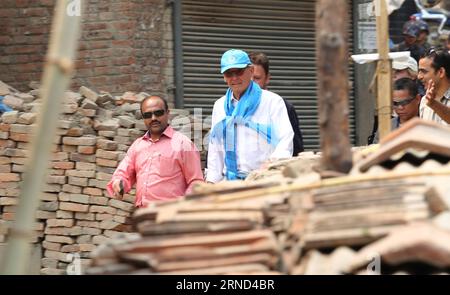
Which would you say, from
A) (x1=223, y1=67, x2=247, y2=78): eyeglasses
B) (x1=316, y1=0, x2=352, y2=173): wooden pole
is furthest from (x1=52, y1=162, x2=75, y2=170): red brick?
(x1=316, y1=0, x2=352, y2=173): wooden pole

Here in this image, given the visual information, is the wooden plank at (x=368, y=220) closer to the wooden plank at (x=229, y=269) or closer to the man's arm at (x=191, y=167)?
the wooden plank at (x=229, y=269)

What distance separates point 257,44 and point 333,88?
7.84 metres

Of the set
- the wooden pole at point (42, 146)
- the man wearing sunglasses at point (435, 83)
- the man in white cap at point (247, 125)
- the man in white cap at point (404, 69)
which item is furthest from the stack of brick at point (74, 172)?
the wooden pole at point (42, 146)

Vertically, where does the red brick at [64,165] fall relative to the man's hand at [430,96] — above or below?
below

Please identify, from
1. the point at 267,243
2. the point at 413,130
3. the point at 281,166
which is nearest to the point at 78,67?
the point at 281,166

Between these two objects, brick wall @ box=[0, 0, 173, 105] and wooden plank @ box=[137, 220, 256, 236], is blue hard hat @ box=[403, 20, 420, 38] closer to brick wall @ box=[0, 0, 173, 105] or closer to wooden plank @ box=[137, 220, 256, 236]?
brick wall @ box=[0, 0, 173, 105]

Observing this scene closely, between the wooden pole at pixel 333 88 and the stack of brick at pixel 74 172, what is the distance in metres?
5.26

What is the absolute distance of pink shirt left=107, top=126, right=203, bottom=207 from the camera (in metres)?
9.14

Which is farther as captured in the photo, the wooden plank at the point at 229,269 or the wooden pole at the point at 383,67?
the wooden pole at the point at 383,67

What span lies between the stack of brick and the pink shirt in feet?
5.10

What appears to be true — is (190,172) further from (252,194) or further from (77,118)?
(252,194)

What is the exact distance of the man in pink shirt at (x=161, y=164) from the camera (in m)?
9.14

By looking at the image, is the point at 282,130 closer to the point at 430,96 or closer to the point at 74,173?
the point at 430,96

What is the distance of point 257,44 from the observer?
1342cm
